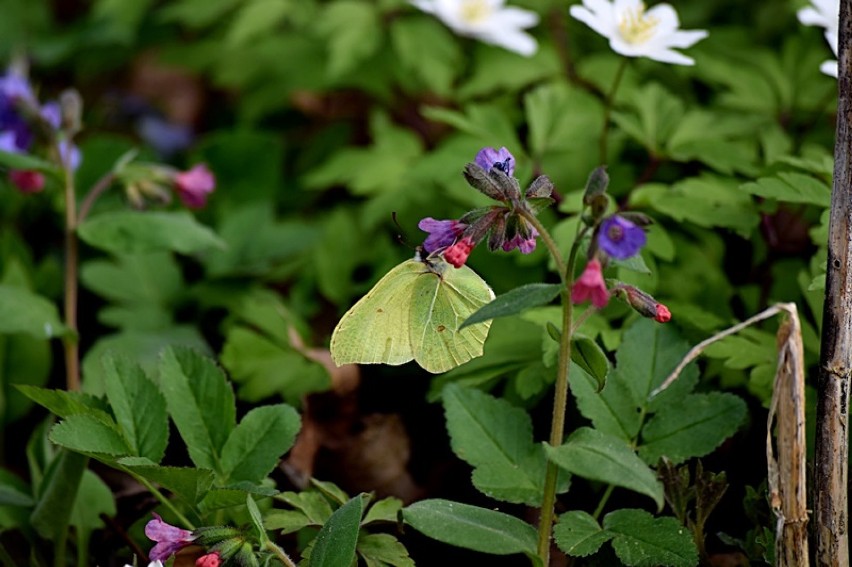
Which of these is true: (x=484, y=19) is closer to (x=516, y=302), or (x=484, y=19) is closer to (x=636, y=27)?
(x=636, y=27)

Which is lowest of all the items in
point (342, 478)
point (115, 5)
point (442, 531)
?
point (342, 478)

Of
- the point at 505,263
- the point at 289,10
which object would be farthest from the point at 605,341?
the point at 289,10

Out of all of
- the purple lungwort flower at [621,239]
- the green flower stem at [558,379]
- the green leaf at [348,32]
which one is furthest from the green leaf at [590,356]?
the green leaf at [348,32]

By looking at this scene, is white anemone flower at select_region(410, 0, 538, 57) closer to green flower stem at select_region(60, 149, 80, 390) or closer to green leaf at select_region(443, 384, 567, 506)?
green flower stem at select_region(60, 149, 80, 390)

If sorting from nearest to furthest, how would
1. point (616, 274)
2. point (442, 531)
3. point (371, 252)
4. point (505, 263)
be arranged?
point (442, 531) < point (616, 274) < point (505, 263) < point (371, 252)

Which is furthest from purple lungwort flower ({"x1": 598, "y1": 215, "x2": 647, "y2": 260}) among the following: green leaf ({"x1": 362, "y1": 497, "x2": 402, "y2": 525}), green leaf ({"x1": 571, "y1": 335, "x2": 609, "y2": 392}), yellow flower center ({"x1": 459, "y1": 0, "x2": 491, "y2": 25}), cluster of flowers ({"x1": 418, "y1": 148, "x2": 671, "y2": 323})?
yellow flower center ({"x1": 459, "y1": 0, "x2": 491, "y2": 25})

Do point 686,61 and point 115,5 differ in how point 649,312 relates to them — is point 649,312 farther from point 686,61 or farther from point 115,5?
point 115,5
